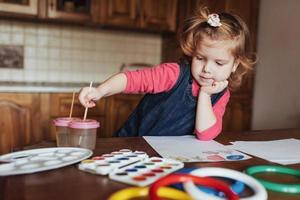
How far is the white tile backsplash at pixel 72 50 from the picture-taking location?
8.39 ft

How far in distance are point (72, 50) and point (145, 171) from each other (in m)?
2.28

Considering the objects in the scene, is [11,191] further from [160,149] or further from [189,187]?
[160,149]

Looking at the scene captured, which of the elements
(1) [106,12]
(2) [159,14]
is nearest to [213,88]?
(1) [106,12]

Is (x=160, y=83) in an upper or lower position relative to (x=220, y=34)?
lower

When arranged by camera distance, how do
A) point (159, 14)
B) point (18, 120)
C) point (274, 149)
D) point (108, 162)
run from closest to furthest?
point (108, 162) < point (274, 149) < point (18, 120) < point (159, 14)

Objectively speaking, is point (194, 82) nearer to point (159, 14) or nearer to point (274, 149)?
point (274, 149)

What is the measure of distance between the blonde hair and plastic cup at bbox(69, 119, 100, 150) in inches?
17.1

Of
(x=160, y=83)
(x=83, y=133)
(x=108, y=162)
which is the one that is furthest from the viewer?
(x=160, y=83)

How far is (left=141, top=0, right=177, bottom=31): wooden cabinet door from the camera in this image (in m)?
2.66

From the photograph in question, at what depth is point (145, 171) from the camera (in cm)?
58

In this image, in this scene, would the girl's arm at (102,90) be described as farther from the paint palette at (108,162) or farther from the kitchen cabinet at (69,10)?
the kitchen cabinet at (69,10)

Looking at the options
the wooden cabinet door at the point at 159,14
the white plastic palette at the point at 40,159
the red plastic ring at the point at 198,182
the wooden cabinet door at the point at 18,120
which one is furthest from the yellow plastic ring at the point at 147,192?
the wooden cabinet door at the point at 159,14

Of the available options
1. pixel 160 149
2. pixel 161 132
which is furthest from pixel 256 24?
pixel 160 149

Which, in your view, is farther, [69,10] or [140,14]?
[140,14]
